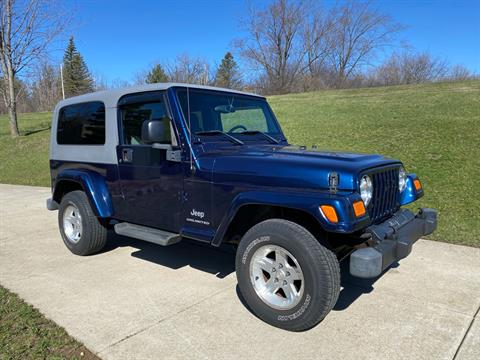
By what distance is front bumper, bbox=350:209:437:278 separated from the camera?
2.84 m

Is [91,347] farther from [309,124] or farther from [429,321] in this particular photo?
[309,124]

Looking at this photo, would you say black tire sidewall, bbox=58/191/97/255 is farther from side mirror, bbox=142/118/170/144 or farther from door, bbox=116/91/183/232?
side mirror, bbox=142/118/170/144

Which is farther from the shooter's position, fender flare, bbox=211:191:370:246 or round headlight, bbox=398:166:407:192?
round headlight, bbox=398:166:407:192

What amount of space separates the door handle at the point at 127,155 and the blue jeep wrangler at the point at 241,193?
25mm

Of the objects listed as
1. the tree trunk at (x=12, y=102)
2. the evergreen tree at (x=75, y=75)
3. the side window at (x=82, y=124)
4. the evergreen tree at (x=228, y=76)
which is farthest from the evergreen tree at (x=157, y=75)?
the side window at (x=82, y=124)

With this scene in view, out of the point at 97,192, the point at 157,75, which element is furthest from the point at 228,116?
the point at 157,75

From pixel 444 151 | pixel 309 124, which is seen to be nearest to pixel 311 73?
pixel 309 124

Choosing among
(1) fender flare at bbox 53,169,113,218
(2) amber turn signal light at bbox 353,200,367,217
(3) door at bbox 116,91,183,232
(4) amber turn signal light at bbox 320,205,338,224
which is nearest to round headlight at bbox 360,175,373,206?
(2) amber turn signal light at bbox 353,200,367,217

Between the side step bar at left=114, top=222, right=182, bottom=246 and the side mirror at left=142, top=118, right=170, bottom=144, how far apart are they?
0.93 m

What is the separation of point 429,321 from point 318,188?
1.53 meters

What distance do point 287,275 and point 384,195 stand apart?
1116 mm

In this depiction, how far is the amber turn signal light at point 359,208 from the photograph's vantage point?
2.81 meters

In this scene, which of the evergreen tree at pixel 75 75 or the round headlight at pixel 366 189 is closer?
the round headlight at pixel 366 189

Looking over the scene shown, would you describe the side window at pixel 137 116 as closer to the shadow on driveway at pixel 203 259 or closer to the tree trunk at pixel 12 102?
the shadow on driveway at pixel 203 259
